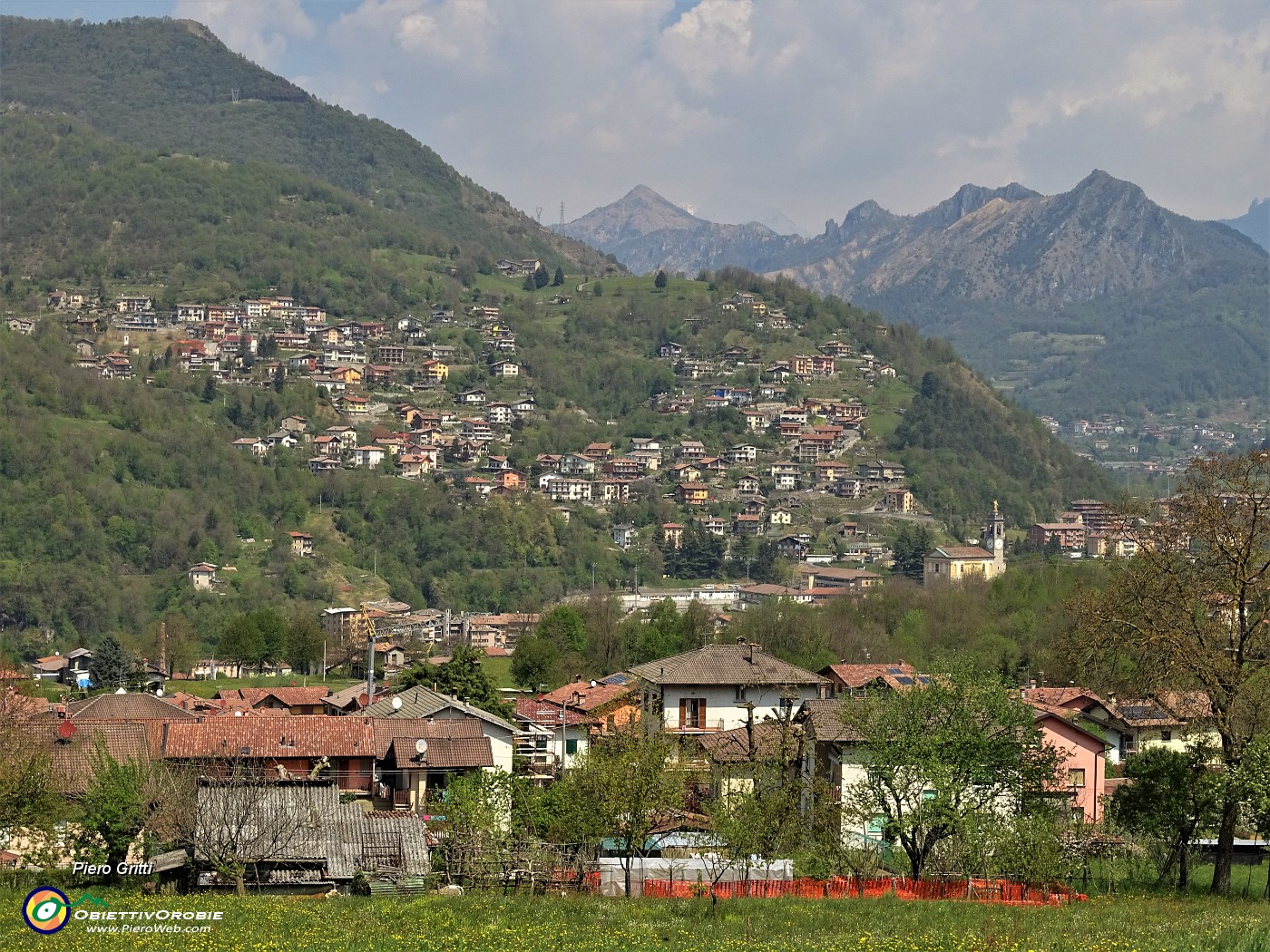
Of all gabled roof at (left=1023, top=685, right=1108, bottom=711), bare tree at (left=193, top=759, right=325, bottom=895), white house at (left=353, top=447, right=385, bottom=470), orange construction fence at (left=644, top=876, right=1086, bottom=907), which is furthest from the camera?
white house at (left=353, top=447, right=385, bottom=470)

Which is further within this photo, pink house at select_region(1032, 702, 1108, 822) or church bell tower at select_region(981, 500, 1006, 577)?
church bell tower at select_region(981, 500, 1006, 577)

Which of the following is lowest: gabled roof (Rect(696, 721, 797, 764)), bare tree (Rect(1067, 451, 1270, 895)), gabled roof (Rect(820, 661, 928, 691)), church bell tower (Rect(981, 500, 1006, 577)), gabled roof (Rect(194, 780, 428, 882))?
gabled roof (Rect(194, 780, 428, 882))

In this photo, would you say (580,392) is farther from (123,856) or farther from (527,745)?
(123,856)

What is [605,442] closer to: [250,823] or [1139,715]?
[1139,715]

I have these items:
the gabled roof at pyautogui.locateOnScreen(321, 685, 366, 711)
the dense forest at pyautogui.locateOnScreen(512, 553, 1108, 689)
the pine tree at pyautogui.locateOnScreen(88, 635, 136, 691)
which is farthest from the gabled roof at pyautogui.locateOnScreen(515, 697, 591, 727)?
the pine tree at pyautogui.locateOnScreen(88, 635, 136, 691)

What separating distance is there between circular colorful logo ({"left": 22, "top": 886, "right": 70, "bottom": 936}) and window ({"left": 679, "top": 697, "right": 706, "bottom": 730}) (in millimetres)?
24056

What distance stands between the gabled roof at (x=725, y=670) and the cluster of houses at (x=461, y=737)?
0.06m

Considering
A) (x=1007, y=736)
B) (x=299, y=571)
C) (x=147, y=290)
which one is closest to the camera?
(x=1007, y=736)

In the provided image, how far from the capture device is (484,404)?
179375mm

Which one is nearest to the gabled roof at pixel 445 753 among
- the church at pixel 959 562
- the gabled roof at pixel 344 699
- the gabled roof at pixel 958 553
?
the gabled roof at pixel 344 699

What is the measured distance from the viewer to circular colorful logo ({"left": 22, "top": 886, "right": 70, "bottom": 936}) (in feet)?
67.2

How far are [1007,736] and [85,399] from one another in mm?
129515

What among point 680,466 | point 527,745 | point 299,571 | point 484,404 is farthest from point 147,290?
point 527,745

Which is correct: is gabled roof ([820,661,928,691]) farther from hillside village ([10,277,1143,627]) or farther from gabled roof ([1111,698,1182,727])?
hillside village ([10,277,1143,627])
